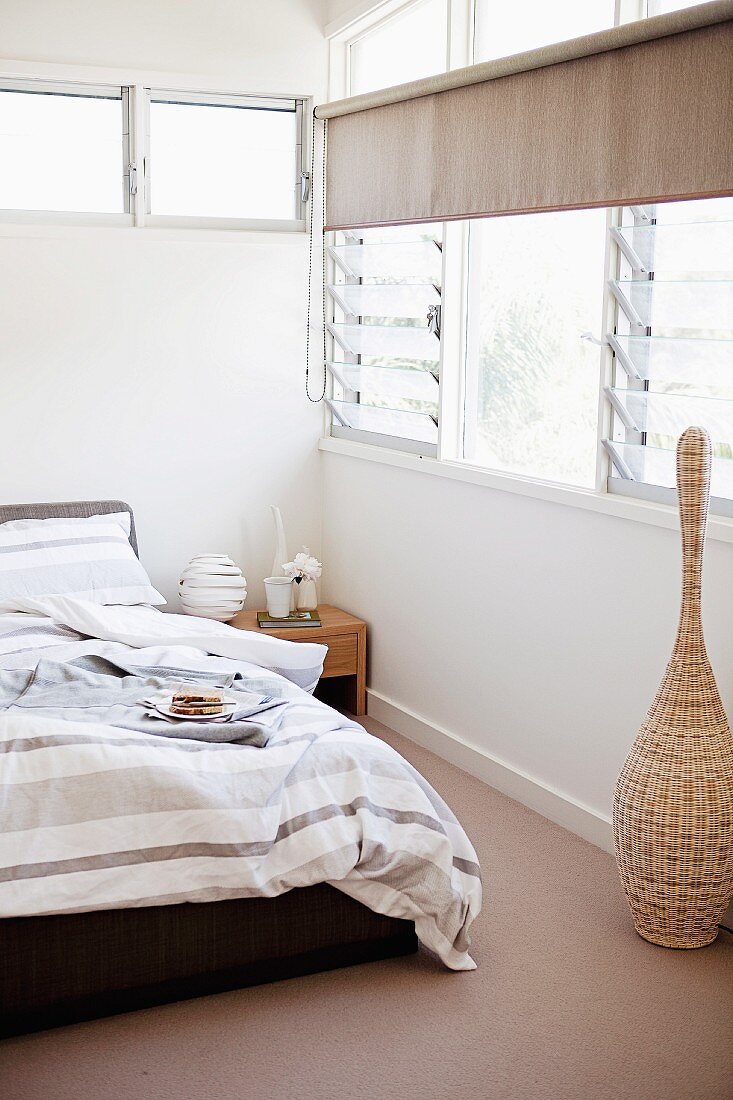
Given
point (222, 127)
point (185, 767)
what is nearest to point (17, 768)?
point (185, 767)

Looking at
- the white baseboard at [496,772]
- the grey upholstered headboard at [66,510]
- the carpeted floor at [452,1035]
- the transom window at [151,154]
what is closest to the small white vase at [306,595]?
the white baseboard at [496,772]

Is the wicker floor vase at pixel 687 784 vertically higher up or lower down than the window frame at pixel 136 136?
lower down

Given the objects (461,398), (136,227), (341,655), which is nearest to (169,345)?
(136,227)

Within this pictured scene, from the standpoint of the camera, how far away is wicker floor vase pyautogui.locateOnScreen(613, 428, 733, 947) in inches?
97.7

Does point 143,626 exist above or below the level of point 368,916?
above

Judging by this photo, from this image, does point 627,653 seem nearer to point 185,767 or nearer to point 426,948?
point 426,948

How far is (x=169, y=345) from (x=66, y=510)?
77 centimetres

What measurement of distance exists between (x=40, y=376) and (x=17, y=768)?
6.90ft

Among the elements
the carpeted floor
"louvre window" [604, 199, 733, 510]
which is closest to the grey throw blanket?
the carpeted floor

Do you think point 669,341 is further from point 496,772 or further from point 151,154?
point 151,154

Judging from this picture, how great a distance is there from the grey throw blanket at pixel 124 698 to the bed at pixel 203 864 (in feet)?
0.05

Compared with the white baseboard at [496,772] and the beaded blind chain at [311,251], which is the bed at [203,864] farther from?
the beaded blind chain at [311,251]

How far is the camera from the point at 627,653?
301 cm

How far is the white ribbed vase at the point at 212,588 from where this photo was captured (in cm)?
409
